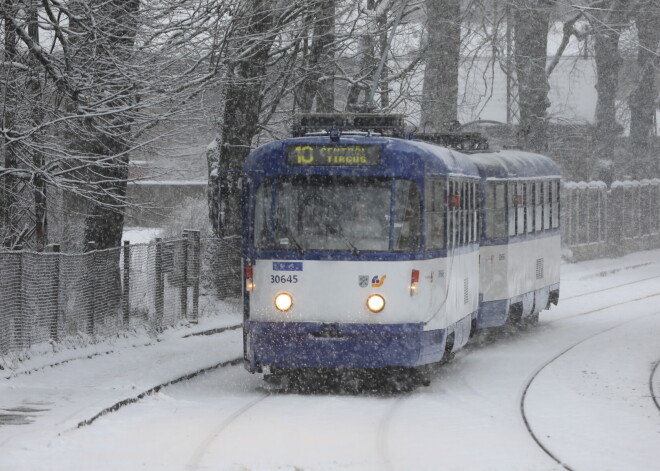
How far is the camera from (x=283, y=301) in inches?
600

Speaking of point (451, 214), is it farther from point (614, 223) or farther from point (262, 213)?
point (614, 223)

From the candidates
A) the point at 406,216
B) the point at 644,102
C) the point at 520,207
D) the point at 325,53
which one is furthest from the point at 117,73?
the point at 644,102

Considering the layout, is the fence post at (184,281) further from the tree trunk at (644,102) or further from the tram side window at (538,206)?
the tree trunk at (644,102)

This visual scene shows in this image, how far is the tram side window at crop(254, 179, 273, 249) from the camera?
15.4 m

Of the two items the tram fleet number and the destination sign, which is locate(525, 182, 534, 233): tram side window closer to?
the destination sign

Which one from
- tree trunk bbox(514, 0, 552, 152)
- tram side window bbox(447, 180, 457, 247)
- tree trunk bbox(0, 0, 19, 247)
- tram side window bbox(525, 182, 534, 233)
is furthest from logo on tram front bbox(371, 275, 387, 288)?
tree trunk bbox(514, 0, 552, 152)

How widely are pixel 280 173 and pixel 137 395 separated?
9.46ft

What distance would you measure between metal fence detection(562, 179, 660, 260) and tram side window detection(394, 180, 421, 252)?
27.9 metres

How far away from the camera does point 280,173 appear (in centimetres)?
1541

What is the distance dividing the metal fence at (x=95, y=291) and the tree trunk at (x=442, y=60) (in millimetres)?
10521

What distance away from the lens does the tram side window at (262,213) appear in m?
15.4

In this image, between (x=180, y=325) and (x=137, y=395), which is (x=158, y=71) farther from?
(x=180, y=325)

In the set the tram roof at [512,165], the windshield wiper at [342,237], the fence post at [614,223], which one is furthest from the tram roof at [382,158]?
the fence post at [614,223]

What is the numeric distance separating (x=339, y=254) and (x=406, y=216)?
0.83 metres
